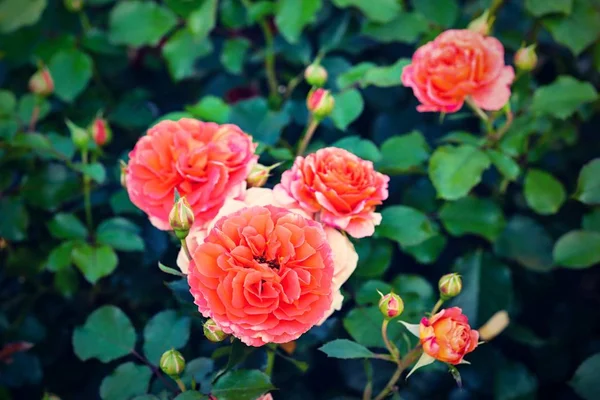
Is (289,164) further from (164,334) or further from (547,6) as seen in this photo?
(547,6)

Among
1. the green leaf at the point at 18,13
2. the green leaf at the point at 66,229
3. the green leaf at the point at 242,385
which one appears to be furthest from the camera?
the green leaf at the point at 18,13

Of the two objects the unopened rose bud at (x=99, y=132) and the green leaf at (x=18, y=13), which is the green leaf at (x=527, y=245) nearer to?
the unopened rose bud at (x=99, y=132)

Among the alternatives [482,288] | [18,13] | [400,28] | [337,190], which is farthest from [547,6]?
[18,13]

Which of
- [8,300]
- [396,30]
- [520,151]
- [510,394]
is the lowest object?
[510,394]

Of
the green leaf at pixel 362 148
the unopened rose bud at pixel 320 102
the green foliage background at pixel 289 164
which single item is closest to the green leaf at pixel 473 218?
the green foliage background at pixel 289 164

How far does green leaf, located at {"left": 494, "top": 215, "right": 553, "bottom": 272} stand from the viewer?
1290 mm

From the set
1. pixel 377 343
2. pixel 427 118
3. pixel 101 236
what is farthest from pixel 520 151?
pixel 101 236

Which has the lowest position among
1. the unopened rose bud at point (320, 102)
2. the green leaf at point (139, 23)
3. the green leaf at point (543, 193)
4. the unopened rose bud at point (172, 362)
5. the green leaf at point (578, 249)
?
the green leaf at point (578, 249)

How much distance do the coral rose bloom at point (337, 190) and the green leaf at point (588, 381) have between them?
0.52 m

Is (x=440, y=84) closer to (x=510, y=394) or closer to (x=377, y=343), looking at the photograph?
(x=377, y=343)

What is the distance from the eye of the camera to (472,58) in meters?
1.02

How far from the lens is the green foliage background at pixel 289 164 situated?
111 cm

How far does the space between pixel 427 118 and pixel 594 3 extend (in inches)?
18.3

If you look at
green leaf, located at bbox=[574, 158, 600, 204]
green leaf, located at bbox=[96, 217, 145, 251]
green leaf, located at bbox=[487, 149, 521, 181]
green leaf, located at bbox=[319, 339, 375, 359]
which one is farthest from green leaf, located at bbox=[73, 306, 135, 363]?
green leaf, located at bbox=[574, 158, 600, 204]
